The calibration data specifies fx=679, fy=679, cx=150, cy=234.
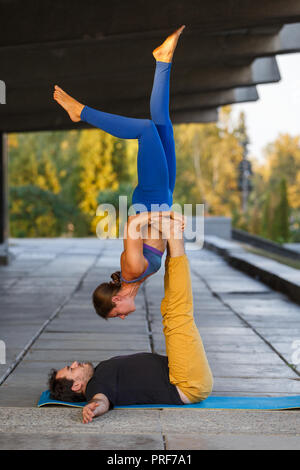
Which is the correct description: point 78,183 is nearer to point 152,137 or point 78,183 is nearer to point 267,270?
point 267,270

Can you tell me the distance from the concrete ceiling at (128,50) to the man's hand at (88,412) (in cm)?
457

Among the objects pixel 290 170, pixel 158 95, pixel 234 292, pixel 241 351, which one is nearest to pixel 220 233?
pixel 234 292

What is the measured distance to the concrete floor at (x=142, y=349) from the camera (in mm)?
3215

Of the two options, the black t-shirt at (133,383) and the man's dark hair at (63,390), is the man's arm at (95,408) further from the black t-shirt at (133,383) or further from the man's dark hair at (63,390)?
the man's dark hair at (63,390)

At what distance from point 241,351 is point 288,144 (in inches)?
1632

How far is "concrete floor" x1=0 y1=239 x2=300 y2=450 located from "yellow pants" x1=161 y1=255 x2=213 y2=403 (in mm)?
187

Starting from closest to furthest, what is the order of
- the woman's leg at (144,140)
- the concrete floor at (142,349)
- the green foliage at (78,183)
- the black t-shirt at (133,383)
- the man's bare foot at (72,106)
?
the concrete floor at (142,349)
the black t-shirt at (133,383)
the woman's leg at (144,140)
the man's bare foot at (72,106)
the green foliage at (78,183)

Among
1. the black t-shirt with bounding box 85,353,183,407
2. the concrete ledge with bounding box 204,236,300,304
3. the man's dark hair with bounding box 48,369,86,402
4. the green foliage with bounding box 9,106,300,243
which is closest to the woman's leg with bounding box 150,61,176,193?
the black t-shirt with bounding box 85,353,183,407

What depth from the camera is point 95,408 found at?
346 centimetres

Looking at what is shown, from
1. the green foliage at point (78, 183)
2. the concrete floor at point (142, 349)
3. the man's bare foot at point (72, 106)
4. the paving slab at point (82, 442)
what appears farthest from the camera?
the green foliage at point (78, 183)

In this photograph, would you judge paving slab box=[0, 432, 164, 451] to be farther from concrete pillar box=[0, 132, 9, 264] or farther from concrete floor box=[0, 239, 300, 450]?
concrete pillar box=[0, 132, 9, 264]

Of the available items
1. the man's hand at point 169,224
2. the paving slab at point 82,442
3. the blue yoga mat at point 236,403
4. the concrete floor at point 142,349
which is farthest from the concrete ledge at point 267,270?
the paving slab at point 82,442

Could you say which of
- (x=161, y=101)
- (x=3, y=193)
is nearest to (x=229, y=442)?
(x=161, y=101)

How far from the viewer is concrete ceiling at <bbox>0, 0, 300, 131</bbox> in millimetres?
6914
